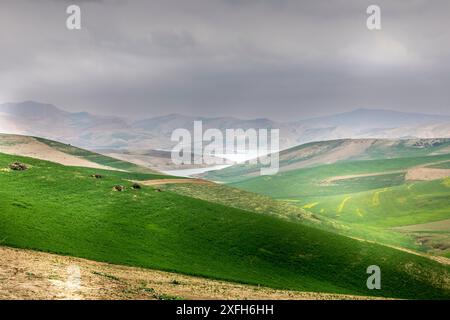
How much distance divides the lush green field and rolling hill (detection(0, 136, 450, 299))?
0.67 feet

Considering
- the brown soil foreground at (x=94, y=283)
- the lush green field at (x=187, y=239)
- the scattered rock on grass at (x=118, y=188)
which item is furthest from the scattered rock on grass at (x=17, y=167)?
the brown soil foreground at (x=94, y=283)

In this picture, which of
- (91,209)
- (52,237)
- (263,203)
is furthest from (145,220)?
(263,203)

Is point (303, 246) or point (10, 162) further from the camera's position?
point (10, 162)

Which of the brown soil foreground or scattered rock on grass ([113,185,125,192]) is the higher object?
scattered rock on grass ([113,185,125,192])

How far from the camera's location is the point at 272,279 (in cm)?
7038

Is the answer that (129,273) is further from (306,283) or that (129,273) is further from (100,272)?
(306,283)

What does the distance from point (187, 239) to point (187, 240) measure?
0.57 m

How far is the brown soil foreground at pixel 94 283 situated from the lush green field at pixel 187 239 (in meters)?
5.47

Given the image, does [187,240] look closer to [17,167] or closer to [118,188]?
[118,188]

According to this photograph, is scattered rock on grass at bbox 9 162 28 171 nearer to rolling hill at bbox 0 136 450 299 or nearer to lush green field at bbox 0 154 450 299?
lush green field at bbox 0 154 450 299

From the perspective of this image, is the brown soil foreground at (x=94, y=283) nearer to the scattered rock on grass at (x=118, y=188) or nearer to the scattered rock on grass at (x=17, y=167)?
the scattered rock on grass at (x=118, y=188)

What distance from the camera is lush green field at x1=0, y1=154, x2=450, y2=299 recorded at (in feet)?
222

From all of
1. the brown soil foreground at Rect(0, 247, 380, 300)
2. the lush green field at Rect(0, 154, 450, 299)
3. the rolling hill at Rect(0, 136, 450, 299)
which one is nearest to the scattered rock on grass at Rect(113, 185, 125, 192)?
the rolling hill at Rect(0, 136, 450, 299)
